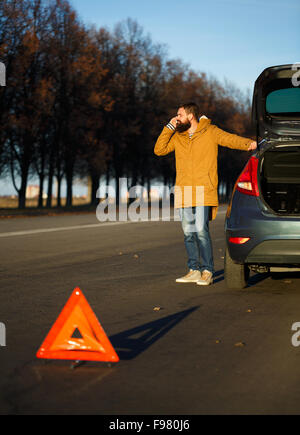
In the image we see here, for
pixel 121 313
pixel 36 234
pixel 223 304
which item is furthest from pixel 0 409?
pixel 36 234

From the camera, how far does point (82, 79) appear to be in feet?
146

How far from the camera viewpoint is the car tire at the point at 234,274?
27.3 ft

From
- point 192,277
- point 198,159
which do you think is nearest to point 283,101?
point 198,159

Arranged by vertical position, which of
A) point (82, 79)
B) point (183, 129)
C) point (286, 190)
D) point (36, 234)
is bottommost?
point (36, 234)

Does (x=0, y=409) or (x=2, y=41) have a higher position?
(x=2, y=41)

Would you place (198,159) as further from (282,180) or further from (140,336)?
(140,336)

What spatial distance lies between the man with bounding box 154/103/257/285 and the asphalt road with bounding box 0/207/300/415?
2.43 ft

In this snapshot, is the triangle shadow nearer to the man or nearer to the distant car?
the distant car

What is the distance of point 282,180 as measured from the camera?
32.9 ft

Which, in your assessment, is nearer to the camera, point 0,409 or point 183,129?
point 0,409

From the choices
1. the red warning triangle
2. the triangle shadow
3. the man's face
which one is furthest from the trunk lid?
the red warning triangle

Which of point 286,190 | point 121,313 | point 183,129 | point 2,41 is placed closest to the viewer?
point 121,313

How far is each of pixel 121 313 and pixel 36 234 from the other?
11252 mm
